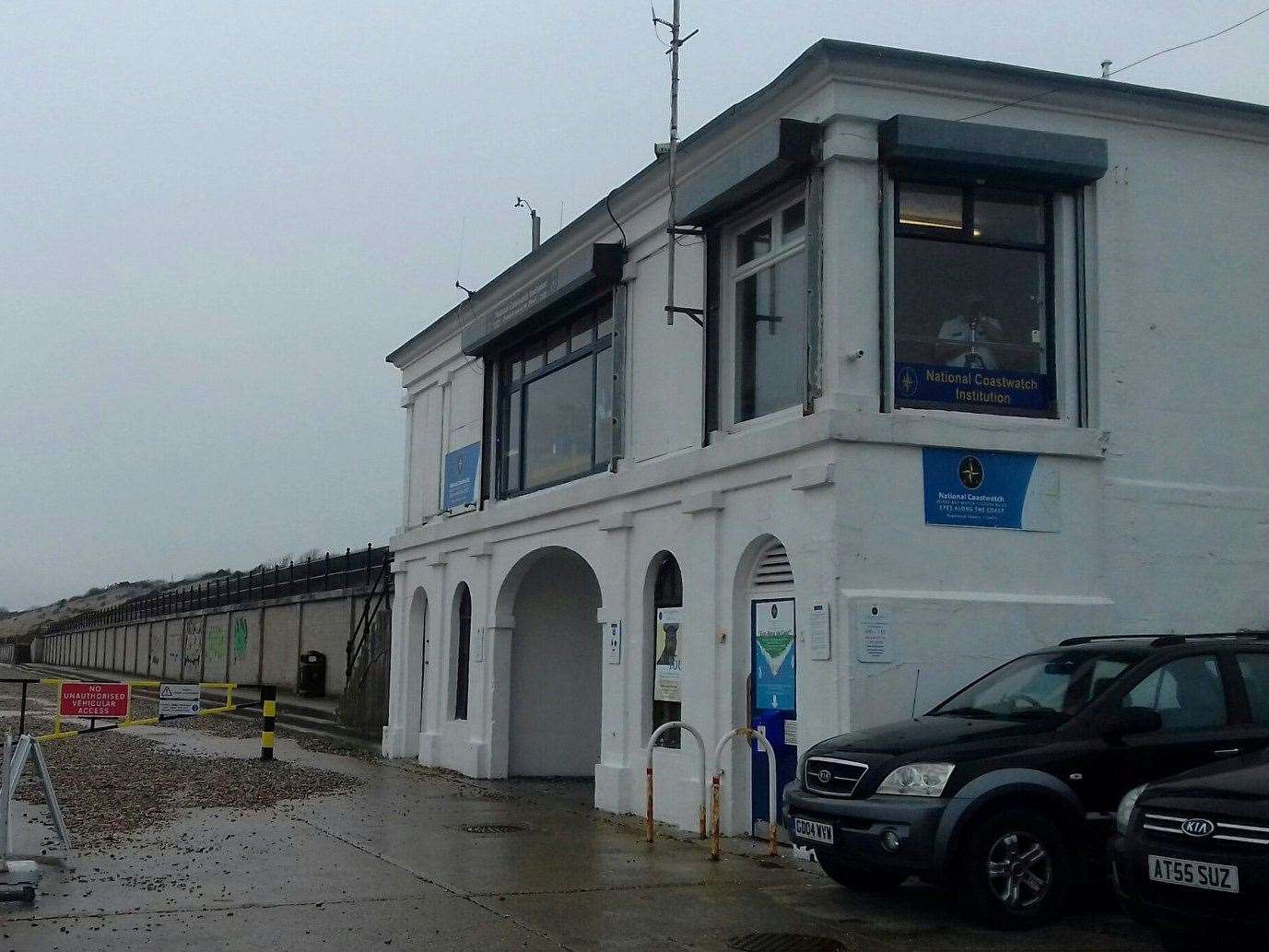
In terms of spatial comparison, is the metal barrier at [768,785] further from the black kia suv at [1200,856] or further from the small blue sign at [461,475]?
the small blue sign at [461,475]

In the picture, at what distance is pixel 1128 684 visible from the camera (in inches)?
348

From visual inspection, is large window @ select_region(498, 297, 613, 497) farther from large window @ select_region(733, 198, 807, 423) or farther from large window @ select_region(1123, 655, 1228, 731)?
large window @ select_region(1123, 655, 1228, 731)

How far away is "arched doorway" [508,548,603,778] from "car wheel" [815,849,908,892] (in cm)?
934

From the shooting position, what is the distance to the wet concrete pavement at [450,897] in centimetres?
812

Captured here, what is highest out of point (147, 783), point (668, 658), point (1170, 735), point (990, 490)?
point (990, 490)

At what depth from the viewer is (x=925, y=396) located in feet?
38.9

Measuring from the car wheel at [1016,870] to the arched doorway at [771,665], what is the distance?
3.50 meters

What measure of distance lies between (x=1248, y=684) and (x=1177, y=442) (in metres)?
3.93

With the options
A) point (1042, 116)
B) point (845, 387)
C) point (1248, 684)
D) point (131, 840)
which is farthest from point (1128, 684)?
point (131, 840)

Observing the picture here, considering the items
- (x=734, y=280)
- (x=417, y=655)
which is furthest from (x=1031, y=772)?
(x=417, y=655)

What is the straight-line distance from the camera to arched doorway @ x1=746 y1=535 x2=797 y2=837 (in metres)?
12.0

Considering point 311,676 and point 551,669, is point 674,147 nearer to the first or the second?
point 551,669

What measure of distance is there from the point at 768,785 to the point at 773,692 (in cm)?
83

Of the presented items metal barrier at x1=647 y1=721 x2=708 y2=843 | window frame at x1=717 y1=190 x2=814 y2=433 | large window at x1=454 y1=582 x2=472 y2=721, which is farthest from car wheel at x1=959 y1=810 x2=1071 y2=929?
large window at x1=454 y1=582 x2=472 y2=721
